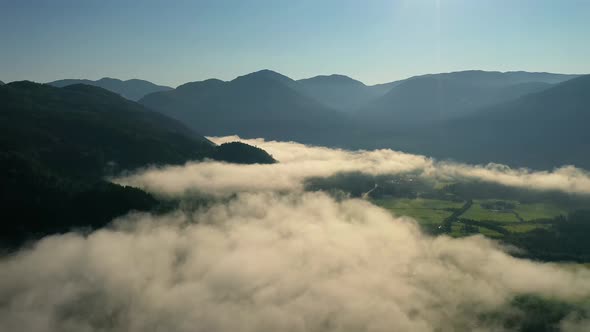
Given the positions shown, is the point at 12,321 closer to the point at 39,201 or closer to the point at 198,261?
the point at 198,261

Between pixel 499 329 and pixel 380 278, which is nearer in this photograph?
pixel 499 329

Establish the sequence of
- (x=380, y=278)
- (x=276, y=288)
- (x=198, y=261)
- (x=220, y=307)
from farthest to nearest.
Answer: (x=198, y=261) → (x=380, y=278) → (x=276, y=288) → (x=220, y=307)

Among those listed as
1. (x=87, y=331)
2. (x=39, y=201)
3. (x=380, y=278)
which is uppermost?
(x=39, y=201)

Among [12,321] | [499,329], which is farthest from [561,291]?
[12,321]

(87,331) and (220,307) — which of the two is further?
(220,307)

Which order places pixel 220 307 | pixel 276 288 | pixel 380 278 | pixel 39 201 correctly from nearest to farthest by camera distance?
pixel 220 307 → pixel 276 288 → pixel 380 278 → pixel 39 201

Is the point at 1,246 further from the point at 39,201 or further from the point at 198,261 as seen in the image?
the point at 198,261

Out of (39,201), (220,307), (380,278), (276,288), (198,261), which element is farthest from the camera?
(39,201)

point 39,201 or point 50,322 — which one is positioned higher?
point 39,201

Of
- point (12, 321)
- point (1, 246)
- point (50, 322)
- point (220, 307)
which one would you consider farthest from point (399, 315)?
point (1, 246)
